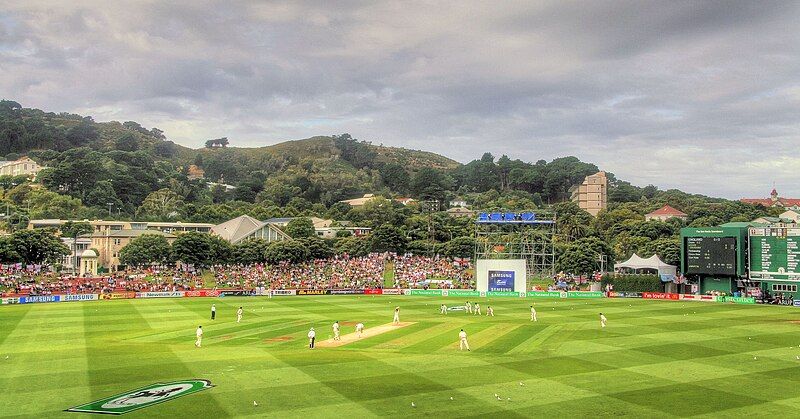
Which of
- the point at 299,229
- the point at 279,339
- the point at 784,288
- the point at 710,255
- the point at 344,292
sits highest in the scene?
the point at 299,229

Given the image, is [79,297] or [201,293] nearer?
[79,297]

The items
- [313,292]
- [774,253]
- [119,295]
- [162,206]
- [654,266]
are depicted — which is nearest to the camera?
[774,253]

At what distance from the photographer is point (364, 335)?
4588cm

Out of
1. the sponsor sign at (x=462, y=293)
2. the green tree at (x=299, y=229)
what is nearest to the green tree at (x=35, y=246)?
the green tree at (x=299, y=229)

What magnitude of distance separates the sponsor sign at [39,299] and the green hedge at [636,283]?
6609 cm

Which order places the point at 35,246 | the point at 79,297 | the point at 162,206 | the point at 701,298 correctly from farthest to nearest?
the point at 162,206
the point at 35,246
the point at 701,298
the point at 79,297

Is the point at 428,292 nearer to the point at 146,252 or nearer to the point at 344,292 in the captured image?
the point at 344,292

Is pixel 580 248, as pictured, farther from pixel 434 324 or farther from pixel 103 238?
pixel 103 238

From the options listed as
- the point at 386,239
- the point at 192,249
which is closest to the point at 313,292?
the point at 192,249

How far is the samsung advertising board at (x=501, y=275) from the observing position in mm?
85750

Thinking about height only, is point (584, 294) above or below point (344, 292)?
above

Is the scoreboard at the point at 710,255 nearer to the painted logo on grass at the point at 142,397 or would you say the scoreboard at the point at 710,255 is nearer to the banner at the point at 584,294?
the banner at the point at 584,294

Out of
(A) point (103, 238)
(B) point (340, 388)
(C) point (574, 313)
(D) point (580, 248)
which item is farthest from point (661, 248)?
(A) point (103, 238)

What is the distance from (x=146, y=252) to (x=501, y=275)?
52.9m
